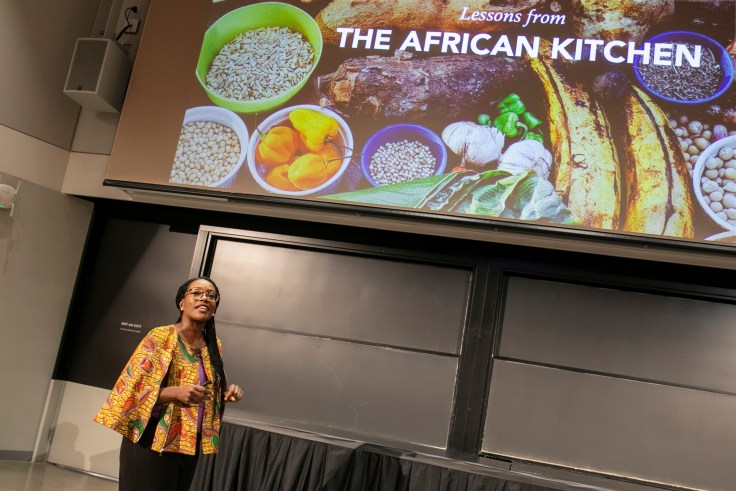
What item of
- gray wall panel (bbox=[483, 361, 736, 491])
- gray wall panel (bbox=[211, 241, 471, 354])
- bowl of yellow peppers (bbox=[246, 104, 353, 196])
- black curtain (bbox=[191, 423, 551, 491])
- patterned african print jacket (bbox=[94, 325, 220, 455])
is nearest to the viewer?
patterned african print jacket (bbox=[94, 325, 220, 455])

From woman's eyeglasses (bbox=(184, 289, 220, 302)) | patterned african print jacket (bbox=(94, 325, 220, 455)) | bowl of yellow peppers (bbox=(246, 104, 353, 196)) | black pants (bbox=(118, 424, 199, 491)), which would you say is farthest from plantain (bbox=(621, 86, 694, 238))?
black pants (bbox=(118, 424, 199, 491))

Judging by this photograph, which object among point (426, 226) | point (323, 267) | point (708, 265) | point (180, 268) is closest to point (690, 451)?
point (708, 265)

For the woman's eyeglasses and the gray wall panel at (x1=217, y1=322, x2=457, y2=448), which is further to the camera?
the gray wall panel at (x1=217, y1=322, x2=457, y2=448)

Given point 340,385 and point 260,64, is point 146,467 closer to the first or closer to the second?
point 340,385

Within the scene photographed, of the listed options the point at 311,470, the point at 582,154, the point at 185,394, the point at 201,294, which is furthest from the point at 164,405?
the point at 582,154

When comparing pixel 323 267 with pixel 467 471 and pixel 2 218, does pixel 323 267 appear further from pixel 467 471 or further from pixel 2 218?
pixel 2 218

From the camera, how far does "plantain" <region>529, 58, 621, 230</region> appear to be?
3.48 m

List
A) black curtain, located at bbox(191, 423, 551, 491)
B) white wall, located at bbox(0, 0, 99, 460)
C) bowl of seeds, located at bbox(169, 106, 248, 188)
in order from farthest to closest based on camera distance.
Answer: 1. white wall, located at bbox(0, 0, 99, 460)
2. bowl of seeds, located at bbox(169, 106, 248, 188)
3. black curtain, located at bbox(191, 423, 551, 491)

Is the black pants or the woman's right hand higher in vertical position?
the woman's right hand

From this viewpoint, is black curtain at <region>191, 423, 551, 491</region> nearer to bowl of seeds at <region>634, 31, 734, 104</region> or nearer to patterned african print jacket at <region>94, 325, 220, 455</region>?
patterned african print jacket at <region>94, 325, 220, 455</region>

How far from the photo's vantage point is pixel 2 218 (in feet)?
14.0

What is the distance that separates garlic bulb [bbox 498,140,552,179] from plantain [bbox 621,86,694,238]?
15.5 inches

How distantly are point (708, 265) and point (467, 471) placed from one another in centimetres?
165

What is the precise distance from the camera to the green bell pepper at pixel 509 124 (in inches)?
145
